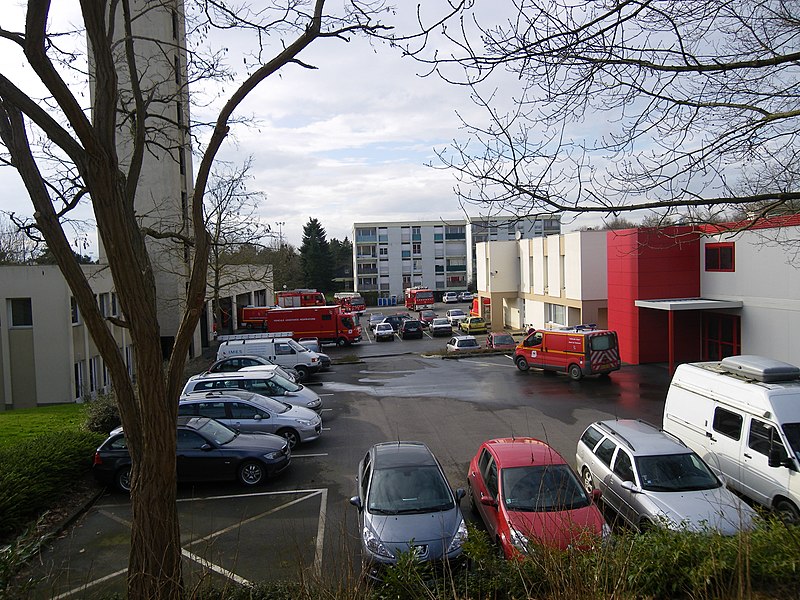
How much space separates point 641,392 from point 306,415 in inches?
501

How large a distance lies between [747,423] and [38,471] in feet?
41.3

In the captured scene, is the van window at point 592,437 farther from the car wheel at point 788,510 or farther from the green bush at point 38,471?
the green bush at point 38,471

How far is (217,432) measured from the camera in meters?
12.9

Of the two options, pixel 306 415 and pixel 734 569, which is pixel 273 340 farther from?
pixel 734 569

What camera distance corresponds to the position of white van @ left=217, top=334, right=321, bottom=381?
2739 centimetres

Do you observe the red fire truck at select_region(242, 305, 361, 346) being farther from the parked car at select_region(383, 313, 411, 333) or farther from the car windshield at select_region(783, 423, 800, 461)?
the car windshield at select_region(783, 423, 800, 461)

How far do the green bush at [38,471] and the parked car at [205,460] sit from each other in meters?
0.54

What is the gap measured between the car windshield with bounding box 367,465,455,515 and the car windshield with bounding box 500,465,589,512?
884 mm

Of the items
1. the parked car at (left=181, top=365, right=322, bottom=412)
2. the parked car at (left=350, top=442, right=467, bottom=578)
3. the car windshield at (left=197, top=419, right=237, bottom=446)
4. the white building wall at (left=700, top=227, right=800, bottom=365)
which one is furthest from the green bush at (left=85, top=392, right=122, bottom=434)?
the white building wall at (left=700, top=227, right=800, bottom=365)

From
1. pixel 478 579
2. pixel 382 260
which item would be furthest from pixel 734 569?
pixel 382 260

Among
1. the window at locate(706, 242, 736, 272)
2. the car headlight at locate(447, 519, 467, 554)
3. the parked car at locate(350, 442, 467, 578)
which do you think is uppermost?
the window at locate(706, 242, 736, 272)

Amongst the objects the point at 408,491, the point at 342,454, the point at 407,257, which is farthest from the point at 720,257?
the point at 407,257

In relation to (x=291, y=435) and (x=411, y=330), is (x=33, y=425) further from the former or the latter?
(x=411, y=330)

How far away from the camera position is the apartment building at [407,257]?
93750mm
